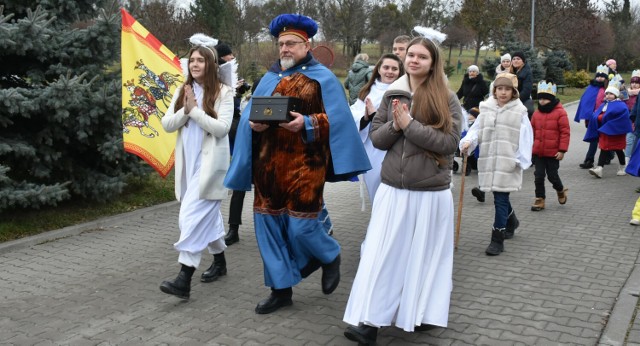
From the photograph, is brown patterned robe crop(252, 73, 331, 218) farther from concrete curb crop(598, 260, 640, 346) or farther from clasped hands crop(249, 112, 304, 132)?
concrete curb crop(598, 260, 640, 346)

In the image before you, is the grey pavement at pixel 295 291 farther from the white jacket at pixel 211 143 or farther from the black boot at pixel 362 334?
the white jacket at pixel 211 143

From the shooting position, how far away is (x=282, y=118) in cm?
446

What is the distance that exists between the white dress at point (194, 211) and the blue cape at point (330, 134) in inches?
19.7

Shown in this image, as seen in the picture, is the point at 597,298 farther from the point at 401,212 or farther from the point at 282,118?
the point at 282,118

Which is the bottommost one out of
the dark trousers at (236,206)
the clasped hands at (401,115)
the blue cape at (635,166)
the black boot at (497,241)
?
the black boot at (497,241)

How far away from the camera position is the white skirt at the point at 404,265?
4211mm

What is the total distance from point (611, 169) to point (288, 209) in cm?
951

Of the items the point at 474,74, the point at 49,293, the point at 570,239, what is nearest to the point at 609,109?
the point at 474,74

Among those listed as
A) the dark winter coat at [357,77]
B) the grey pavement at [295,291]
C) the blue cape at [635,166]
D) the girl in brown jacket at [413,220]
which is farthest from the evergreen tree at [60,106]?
the blue cape at [635,166]

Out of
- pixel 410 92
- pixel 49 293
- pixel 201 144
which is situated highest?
pixel 410 92

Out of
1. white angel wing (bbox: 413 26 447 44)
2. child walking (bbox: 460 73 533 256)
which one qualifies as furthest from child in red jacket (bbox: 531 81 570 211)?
white angel wing (bbox: 413 26 447 44)

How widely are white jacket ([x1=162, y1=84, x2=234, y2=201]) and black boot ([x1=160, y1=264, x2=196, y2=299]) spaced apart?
61 cm

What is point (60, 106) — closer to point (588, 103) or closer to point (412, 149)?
point (412, 149)

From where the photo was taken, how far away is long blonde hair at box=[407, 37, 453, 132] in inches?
167
